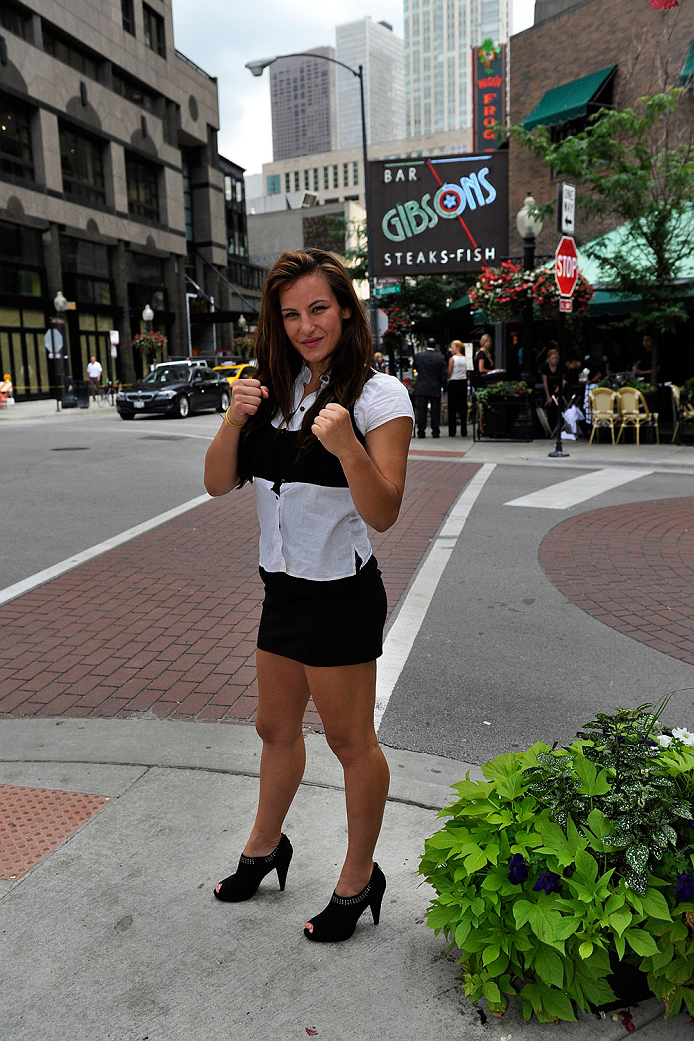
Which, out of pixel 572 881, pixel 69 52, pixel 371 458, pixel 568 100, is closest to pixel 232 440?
pixel 371 458

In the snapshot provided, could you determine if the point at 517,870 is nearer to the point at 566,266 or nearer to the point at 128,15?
the point at 566,266

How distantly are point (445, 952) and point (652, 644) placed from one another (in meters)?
3.19

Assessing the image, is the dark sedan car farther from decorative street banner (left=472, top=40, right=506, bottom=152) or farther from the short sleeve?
decorative street banner (left=472, top=40, right=506, bottom=152)

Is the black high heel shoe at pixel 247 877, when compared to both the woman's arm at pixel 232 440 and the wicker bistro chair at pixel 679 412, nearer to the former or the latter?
the woman's arm at pixel 232 440

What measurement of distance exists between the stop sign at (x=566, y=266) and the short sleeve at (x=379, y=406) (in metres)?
12.1

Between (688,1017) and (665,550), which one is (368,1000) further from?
(665,550)

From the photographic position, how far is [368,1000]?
7.10 feet

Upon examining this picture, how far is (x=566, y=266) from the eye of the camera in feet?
44.5

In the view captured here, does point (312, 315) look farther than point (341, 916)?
No

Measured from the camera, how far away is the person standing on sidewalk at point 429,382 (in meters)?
15.8

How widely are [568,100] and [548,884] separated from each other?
2247 centimetres

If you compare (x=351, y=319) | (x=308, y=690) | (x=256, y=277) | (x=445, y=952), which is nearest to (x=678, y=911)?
(x=445, y=952)

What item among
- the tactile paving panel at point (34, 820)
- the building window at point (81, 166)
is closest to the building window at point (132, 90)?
the building window at point (81, 166)

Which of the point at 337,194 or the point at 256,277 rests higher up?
the point at 337,194
